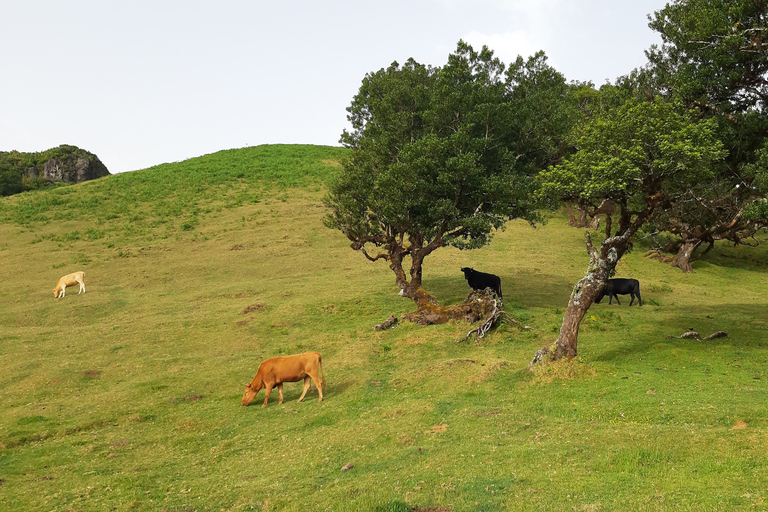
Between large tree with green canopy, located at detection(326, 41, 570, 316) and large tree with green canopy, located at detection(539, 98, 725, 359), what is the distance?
23.9 feet

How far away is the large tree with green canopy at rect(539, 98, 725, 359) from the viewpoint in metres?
16.7

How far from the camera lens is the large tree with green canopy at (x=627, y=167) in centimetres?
1672

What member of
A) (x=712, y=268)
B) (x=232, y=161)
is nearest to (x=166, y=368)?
(x=712, y=268)

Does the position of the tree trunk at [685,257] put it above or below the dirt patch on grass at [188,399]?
above

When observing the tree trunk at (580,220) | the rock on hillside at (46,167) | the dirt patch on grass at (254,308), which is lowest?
the dirt patch on grass at (254,308)

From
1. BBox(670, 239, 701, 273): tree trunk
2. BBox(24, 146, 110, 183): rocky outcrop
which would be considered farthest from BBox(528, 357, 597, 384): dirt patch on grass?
BBox(24, 146, 110, 183): rocky outcrop

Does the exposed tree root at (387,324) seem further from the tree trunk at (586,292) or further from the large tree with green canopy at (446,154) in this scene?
the tree trunk at (586,292)

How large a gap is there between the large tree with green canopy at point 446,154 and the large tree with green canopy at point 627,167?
7.28m

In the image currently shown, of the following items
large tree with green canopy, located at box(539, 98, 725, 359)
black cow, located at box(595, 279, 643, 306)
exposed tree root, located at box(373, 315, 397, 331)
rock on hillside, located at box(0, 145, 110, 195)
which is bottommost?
exposed tree root, located at box(373, 315, 397, 331)

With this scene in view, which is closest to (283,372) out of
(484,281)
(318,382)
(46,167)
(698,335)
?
(318,382)

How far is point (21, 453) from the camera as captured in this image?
14008 millimetres

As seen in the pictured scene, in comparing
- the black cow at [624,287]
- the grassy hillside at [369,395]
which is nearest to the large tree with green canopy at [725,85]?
the grassy hillside at [369,395]

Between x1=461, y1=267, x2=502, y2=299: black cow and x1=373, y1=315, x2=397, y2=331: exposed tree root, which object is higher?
x1=461, y1=267, x2=502, y2=299: black cow

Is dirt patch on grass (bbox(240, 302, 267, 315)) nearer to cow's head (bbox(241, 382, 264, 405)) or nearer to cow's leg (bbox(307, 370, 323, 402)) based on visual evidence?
cow's head (bbox(241, 382, 264, 405))
